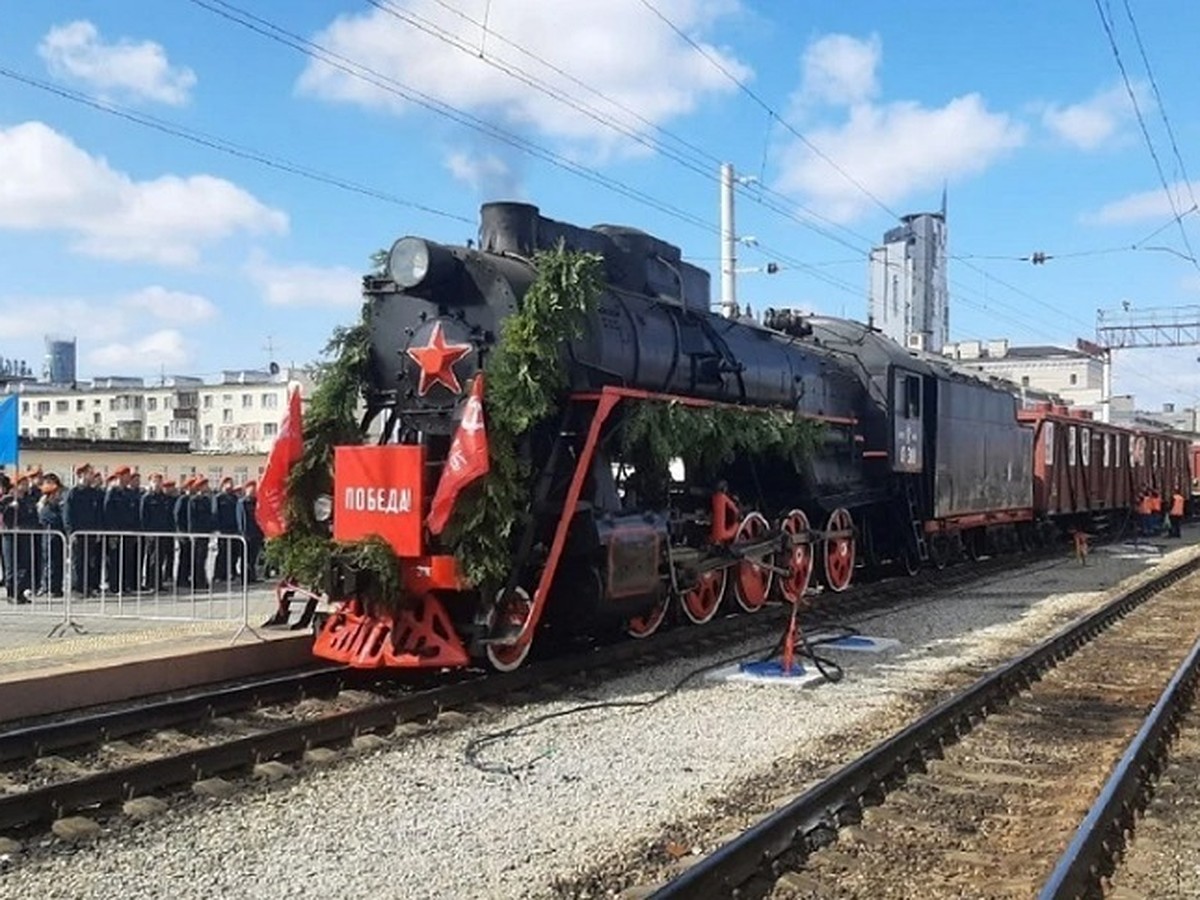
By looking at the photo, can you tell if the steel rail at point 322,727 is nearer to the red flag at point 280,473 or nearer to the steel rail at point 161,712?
the steel rail at point 161,712

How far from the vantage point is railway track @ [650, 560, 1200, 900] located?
502 cm

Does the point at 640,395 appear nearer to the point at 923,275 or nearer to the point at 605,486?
the point at 605,486

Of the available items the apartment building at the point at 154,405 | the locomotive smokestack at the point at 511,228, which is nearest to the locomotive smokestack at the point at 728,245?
the locomotive smokestack at the point at 511,228

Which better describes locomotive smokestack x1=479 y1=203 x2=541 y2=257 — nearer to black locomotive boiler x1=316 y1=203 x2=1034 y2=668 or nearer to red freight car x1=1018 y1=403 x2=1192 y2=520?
black locomotive boiler x1=316 y1=203 x2=1034 y2=668

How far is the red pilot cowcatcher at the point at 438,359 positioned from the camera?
31.1 ft

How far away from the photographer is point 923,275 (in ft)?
132

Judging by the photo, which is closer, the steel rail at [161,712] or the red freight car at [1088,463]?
the steel rail at [161,712]

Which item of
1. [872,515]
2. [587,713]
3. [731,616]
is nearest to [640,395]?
[587,713]

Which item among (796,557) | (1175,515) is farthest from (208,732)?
(1175,515)

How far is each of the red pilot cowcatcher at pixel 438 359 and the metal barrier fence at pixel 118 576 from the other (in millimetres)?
3658

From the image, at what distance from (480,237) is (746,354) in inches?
137

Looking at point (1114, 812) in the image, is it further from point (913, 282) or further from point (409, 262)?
point (913, 282)

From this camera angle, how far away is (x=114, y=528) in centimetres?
1538

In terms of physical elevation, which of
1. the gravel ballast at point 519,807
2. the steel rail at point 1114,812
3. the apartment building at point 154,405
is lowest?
the gravel ballast at point 519,807
